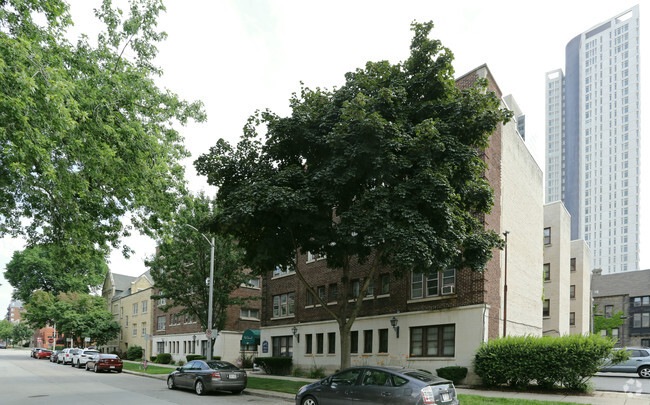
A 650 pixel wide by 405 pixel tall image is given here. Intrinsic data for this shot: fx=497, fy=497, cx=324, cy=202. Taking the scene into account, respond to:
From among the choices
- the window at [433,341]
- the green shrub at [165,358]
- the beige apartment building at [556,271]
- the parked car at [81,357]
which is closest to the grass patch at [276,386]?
the window at [433,341]

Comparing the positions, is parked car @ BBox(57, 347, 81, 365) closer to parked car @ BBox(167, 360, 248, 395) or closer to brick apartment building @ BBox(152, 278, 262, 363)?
brick apartment building @ BBox(152, 278, 262, 363)

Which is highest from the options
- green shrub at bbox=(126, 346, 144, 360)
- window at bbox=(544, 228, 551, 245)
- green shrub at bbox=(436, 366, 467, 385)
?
window at bbox=(544, 228, 551, 245)

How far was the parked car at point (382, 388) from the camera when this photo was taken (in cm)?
1080

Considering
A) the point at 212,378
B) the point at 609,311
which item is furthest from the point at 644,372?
the point at 609,311

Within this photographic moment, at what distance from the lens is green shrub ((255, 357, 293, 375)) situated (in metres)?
30.8

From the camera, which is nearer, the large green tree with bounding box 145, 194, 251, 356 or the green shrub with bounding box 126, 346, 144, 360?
the large green tree with bounding box 145, 194, 251, 356

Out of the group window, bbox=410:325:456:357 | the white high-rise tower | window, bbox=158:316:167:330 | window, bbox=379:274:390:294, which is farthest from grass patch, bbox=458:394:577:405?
the white high-rise tower

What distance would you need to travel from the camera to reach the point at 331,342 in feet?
96.8

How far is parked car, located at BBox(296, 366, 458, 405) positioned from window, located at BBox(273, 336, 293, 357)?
20899mm

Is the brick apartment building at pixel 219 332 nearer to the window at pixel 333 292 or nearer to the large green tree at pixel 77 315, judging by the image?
the large green tree at pixel 77 315

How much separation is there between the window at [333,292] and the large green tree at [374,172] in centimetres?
984

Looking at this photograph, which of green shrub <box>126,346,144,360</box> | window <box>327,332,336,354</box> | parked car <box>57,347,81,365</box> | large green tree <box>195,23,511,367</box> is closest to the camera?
large green tree <box>195,23,511,367</box>

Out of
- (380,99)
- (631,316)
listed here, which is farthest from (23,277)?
(631,316)

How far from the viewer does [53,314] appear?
2447 inches
